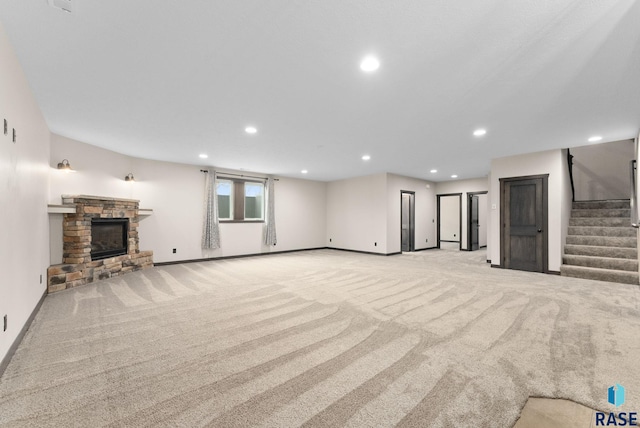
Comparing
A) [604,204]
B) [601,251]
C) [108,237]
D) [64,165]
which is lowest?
[601,251]

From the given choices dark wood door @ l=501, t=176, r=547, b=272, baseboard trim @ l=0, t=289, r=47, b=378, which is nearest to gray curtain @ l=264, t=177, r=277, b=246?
baseboard trim @ l=0, t=289, r=47, b=378

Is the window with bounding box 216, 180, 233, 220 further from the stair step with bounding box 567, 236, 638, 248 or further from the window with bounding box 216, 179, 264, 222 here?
the stair step with bounding box 567, 236, 638, 248

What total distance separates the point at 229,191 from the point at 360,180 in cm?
410

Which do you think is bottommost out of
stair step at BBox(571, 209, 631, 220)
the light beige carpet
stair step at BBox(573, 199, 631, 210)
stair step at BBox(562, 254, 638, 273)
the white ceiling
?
the light beige carpet

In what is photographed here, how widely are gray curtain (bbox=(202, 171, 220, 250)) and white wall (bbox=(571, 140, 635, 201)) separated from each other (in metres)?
9.59

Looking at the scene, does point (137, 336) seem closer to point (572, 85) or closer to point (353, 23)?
point (353, 23)

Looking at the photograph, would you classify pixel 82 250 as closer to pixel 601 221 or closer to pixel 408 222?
pixel 408 222

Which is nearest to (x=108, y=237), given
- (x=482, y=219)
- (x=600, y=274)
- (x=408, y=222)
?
(x=408, y=222)

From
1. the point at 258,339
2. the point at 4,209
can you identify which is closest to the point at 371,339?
the point at 258,339

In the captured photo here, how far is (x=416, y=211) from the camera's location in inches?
364

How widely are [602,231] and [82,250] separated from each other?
9963 mm

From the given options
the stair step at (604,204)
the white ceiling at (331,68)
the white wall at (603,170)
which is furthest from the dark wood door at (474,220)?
the white ceiling at (331,68)

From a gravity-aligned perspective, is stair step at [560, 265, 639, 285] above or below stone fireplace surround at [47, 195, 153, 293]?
below

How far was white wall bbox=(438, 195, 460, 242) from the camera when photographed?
1184 centimetres
